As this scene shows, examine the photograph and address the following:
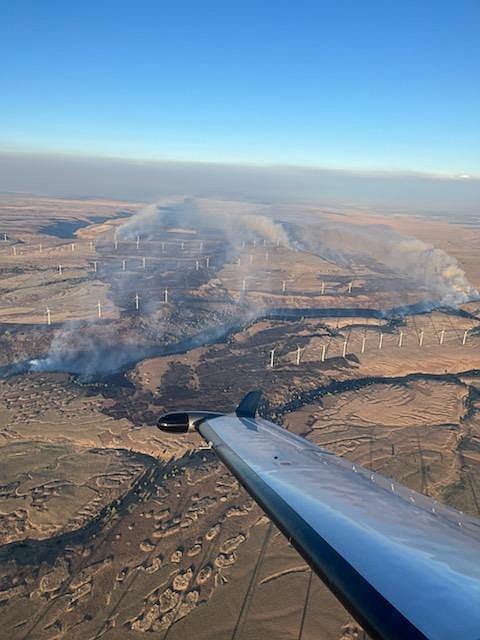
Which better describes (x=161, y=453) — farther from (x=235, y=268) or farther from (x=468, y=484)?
(x=235, y=268)

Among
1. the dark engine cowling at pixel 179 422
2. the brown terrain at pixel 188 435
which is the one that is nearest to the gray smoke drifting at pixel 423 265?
the brown terrain at pixel 188 435

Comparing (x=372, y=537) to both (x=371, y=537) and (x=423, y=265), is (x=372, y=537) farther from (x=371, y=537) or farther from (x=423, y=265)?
(x=423, y=265)

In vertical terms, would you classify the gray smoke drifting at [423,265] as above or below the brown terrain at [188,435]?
above

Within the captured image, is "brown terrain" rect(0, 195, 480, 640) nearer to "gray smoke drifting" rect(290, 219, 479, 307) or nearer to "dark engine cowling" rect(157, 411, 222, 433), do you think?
"gray smoke drifting" rect(290, 219, 479, 307)

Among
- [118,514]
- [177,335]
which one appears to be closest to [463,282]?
[177,335]

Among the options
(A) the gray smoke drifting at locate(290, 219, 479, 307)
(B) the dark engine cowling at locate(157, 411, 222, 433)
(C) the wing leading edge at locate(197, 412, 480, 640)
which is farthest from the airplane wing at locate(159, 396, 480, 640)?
(A) the gray smoke drifting at locate(290, 219, 479, 307)

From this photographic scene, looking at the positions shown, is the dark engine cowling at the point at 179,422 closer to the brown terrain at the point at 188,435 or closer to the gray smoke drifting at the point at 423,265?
the brown terrain at the point at 188,435
